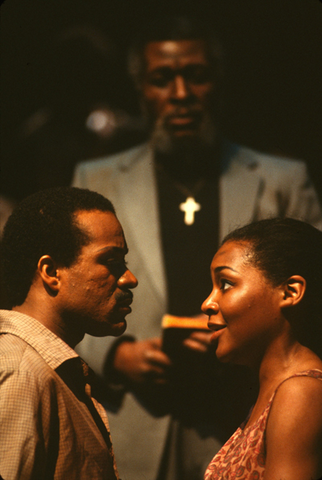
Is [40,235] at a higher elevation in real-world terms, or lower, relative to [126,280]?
higher

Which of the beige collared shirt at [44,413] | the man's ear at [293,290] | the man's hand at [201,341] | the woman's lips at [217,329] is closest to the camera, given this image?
the beige collared shirt at [44,413]

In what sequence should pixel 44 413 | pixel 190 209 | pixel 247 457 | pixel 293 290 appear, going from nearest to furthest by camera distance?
pixel 44 413 → pixel 247 457 → pixel 293 290 → pixel 190 209

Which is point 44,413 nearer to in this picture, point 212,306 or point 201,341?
point 212,306

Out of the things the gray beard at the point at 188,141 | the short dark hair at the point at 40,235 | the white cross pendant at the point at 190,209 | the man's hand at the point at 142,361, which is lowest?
the man's hand at the point at 142,361

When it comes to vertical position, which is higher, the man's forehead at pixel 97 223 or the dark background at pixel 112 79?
the dark background at pixel 112 79

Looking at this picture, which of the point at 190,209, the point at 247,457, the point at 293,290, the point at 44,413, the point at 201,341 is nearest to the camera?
the point at 44,413

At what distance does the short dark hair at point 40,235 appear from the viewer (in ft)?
6.07

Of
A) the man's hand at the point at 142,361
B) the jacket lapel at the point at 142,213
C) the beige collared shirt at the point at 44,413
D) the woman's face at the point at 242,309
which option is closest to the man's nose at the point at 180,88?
the jacket lapel at the point at 142,213

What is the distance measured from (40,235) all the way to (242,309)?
0.82m

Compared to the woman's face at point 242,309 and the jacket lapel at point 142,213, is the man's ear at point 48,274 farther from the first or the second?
the jacket lapel at point 142,213

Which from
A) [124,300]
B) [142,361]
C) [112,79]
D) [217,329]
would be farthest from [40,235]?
[112,79]

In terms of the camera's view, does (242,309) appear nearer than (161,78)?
Yes

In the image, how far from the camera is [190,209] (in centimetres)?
259

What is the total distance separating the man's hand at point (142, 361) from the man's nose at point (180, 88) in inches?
50.2
